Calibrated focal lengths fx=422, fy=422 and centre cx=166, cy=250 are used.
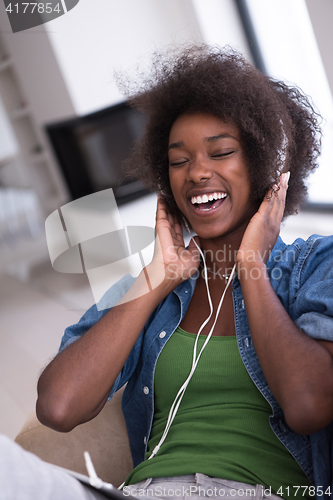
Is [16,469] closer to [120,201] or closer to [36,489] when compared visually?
[36,489]

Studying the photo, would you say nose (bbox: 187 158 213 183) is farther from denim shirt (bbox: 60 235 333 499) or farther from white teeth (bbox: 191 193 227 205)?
denim shirt (bbox: 60 235 333 499)

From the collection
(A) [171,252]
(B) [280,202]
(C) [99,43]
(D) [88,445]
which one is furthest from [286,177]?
(D) [88,445]

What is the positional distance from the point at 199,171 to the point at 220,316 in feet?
0.94

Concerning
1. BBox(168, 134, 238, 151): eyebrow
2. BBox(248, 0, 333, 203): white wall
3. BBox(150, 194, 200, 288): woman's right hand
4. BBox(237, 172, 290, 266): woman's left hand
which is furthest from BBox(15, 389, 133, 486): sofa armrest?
BBox(248, 0, 333, 203): white wall

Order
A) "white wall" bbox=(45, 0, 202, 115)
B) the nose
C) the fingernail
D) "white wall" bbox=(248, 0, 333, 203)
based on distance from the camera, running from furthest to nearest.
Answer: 1. "white wall" bbox=(248, 0, 333, 203)
2. the fingernail
3. the nose
4. "white wall" bbox=(45, 0, 202, 115)

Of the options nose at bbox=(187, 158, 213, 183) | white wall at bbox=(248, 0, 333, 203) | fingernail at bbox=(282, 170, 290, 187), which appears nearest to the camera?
nose at bbox=(187, 158, 213, 183)

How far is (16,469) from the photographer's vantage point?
0.44 meters

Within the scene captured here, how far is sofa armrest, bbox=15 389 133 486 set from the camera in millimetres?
851

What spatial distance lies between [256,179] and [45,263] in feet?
1.74

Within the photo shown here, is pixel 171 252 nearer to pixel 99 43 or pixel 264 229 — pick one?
pixel 264 229

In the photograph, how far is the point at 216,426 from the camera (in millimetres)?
709

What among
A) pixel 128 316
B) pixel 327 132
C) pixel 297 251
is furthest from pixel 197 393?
pixel 327 132

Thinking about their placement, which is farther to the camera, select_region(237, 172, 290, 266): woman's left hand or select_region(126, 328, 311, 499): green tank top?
select_region(237, 172, 290, 266): woman's left hand

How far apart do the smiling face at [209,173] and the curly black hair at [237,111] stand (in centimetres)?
3
